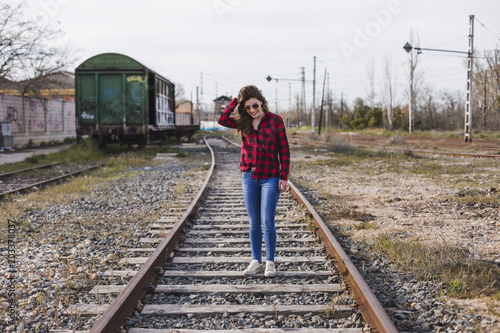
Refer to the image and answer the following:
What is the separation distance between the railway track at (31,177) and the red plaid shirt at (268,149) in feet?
21.2

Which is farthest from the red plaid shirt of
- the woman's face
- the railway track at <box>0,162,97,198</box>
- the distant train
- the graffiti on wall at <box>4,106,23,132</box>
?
the graffiti on wall at <box>4,106,23,132</box>

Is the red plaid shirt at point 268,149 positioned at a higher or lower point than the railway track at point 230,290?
higher

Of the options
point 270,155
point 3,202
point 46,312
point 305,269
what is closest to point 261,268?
point 305,269

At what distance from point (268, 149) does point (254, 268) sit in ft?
3.78

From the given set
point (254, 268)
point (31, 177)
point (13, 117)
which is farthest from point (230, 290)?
point (13, 117)

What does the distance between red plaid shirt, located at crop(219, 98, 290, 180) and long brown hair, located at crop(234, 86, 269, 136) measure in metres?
0.06

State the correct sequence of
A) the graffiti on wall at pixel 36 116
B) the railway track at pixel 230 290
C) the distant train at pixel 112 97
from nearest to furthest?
the railway track at pixel 230 290 → the distant train at pixel 112 97 → the graffiti on wall at pixel 36 116

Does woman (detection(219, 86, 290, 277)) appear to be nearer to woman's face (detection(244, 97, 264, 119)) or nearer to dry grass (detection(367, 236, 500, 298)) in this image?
woman's face (detection(244, 97, 264, 119))

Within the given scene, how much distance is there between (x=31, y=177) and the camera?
11211 mm

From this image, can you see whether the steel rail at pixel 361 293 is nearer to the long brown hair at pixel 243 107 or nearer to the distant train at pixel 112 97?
the long brown hair at pixel 243 107

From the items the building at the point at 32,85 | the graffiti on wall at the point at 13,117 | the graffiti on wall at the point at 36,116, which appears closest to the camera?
the building at the point at 32,85

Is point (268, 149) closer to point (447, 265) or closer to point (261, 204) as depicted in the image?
point (261, 204)

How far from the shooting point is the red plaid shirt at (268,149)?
382 cm

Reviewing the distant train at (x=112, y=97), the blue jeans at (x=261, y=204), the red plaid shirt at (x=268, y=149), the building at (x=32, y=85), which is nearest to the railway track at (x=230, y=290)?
the blue jeans at (x=261, y=204)
